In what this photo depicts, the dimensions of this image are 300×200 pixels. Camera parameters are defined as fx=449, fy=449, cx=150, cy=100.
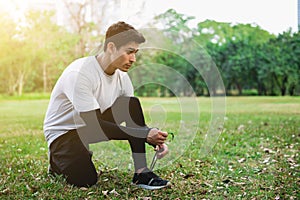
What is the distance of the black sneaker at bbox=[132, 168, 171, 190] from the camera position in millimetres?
2449

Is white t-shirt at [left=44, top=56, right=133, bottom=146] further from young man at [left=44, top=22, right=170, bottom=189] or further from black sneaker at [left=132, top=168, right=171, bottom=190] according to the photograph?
black sneaker at [left=132, top=168, right=171, bottom=190]

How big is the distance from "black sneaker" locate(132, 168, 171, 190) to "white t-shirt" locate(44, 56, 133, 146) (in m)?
0.42

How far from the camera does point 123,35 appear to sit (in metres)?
2.36

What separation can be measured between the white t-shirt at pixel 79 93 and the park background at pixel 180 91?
347 millimetres

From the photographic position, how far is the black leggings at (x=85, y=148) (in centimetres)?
240

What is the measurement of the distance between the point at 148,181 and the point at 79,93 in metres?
0.62

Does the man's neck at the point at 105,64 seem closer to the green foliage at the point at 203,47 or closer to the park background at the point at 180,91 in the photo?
the park background at the point at 180,91

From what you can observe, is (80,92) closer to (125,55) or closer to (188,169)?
(125,55)

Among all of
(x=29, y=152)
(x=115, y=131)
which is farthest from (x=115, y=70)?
(x=29, y=152)

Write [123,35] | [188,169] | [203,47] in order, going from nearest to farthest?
[123,35] < [188,169] < [203,47]

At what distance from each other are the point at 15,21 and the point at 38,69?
1379 millimetres

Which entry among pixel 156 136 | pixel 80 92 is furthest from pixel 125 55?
pixel 156 136

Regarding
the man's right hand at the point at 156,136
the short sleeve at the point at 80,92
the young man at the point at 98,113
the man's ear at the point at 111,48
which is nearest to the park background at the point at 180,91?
the young man at the point at 98,113

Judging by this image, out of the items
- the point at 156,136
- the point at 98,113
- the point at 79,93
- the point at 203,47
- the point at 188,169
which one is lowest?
the point at 188,169
